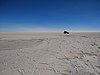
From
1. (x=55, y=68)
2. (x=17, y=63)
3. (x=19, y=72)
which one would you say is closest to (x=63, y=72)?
(x=55, y=68)

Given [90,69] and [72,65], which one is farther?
[72,65]

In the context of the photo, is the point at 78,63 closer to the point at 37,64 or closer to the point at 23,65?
the point at 37,64

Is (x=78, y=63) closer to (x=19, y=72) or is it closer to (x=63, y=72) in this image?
(x=63, y=72)

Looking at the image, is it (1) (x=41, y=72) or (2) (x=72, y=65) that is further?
(2) (x=72, y=65)

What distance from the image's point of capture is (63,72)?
12.1 feet

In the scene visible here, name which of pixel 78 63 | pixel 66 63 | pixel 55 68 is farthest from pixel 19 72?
pixel 78 63

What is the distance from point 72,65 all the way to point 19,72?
240 cm

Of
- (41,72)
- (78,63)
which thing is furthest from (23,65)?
(78,63)

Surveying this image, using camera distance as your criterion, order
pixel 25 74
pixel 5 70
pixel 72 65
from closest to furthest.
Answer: pixel 25 74 < pixel 5 70 < pixel 72 65

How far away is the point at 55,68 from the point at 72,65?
85 cm

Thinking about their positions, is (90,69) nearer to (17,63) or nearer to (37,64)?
(37,64)

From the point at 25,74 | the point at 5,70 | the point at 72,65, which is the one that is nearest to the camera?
the point at 25,74

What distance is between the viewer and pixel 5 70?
151 inches

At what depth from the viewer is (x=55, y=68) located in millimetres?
3959
